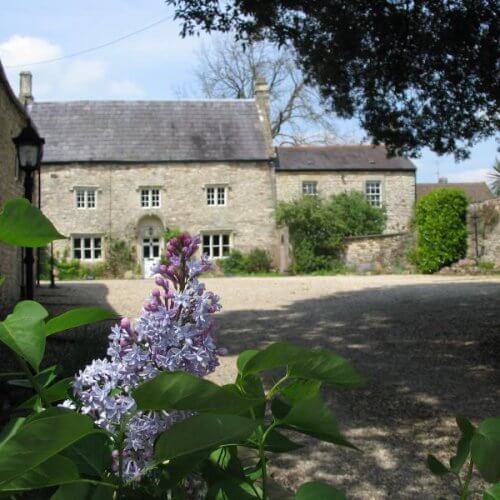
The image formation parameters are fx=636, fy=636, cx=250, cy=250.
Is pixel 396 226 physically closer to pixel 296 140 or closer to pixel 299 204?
pixel 299 204

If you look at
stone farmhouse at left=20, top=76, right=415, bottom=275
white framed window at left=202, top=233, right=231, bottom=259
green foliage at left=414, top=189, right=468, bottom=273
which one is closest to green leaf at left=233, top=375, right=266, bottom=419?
green foliage at left=414, top=189, right=468, bottom=273

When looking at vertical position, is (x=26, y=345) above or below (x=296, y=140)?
below

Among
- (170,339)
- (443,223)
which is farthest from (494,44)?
(443,223)

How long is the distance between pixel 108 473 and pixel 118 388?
106mm

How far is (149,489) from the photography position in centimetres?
78

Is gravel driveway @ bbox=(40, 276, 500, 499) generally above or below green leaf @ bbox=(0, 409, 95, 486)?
below

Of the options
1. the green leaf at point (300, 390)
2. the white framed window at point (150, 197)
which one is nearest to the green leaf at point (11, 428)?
the green leaf at point (300, 390)

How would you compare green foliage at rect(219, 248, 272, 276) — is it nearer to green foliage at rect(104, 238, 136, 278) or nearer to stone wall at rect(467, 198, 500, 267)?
green foliage at rect(104, 238, 136, 278)

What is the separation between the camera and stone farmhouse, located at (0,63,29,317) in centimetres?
1071

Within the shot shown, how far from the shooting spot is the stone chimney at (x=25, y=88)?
28844 mm

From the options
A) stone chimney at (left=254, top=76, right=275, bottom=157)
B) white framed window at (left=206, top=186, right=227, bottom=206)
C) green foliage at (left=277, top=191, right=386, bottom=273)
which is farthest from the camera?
stone chimney at (left=254, top=76, right=275, bottom=157)

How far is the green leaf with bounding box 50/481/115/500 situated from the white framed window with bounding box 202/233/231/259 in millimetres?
27192

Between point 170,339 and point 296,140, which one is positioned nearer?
point 170,339

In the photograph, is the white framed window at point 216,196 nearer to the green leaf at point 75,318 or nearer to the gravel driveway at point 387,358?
the gravel driveway at point 387,358
